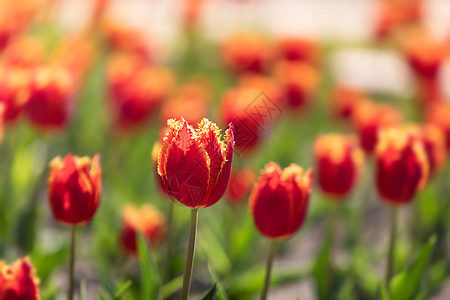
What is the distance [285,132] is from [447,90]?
5.04 ft

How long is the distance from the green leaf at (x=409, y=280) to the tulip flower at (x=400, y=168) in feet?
0.38

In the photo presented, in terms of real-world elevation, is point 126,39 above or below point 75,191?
above

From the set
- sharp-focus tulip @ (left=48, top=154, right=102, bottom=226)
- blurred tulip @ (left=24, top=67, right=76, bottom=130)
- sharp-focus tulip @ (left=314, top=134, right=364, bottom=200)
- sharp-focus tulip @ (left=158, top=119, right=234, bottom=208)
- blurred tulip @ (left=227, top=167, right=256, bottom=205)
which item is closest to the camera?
sharp-focus tulip @ (left=158, top=119, right=234, bottom=208)

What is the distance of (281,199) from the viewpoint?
119 centimetres

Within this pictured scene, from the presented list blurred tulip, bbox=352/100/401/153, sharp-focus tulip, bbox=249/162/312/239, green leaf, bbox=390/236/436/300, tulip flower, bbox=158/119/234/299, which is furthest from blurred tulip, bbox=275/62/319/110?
tulip flower, bbox=158/119/234/299

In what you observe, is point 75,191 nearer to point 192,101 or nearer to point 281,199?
point 281,199

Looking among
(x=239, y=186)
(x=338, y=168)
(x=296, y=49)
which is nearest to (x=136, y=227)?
(x=239, y=186)

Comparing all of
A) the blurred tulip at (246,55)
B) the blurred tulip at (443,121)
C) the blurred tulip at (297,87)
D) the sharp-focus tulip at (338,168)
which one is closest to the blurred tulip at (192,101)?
the blurred tulip at (246,55)

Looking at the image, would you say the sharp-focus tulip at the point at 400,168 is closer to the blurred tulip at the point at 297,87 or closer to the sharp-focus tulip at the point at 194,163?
the sharp-focus tulip at the point at 194,163

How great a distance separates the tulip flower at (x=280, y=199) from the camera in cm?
120

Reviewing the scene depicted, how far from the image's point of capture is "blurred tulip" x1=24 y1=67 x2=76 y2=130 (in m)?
1.80

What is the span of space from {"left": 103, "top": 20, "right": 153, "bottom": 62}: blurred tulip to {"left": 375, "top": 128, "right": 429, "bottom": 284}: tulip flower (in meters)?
1.89

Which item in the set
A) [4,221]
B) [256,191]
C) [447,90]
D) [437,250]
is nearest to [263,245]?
[437,250]

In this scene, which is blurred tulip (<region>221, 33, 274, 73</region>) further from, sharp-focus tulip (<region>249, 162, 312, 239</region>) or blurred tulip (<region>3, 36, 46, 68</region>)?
sharp-focus tulip (<region>249, 162, 312, 239</region>)
